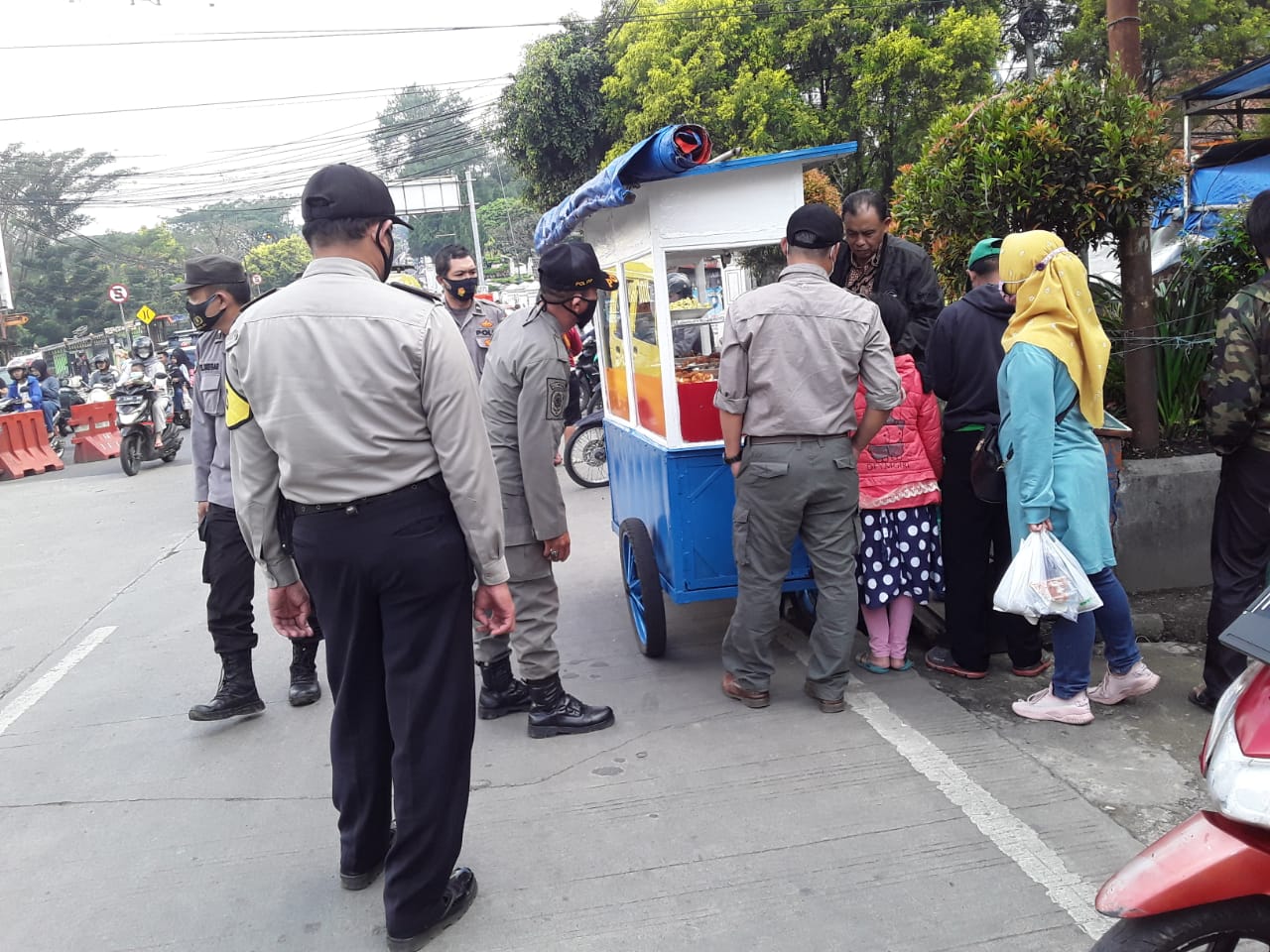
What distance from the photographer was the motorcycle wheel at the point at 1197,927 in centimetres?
179

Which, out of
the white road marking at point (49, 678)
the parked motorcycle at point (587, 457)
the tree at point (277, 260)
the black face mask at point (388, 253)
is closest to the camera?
the black face mask at point (388, 253)

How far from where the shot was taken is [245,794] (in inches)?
144

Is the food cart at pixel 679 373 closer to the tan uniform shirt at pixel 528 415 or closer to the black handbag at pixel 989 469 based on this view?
the tan uniform shirt at pixel 528 415

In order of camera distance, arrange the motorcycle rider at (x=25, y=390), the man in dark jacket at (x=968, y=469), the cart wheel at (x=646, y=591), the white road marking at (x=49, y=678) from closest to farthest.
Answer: the man in dark jacket at (x=968, y=469), the cart wheel at (x=646, y=591), the white road marking at (x=49, y=678), the motorcycle rider at (x=25, y=390)

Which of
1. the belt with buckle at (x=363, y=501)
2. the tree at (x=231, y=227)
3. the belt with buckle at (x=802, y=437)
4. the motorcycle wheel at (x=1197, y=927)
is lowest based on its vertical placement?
the motorcycle wheel at (x=1197, y=927)

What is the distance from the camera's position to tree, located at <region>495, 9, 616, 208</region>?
57.9ft

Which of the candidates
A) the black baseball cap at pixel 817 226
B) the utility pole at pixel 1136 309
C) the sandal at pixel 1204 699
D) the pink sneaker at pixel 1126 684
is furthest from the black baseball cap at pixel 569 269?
the utility pole at pixel 1136 309

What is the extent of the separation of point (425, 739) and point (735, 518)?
1.69m

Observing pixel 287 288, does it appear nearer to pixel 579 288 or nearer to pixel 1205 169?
pixel 579 288

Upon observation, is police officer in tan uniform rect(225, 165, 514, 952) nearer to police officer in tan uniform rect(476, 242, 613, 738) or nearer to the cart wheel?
police officer in tan uniform rect(476, 242, 613, 738)

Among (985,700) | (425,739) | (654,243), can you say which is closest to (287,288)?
(425,739)

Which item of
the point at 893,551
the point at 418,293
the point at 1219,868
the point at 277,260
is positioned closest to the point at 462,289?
the point at 893,551

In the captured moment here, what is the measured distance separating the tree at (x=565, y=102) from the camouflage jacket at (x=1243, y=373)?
1556 centimetres

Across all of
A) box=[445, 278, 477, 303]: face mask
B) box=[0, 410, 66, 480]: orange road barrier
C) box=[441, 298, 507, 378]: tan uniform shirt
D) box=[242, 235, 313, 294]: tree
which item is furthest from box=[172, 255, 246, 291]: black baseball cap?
box=[242, 235, 313, 294]: tree
